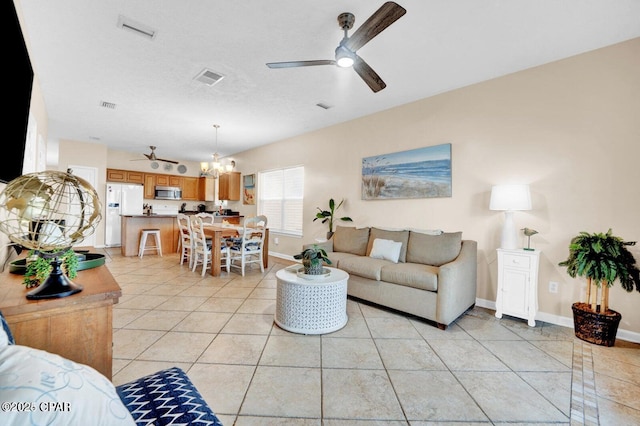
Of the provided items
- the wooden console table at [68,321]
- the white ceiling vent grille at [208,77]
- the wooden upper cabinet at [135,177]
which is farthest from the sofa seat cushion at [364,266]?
the wooden upper cabinet at [135,177]

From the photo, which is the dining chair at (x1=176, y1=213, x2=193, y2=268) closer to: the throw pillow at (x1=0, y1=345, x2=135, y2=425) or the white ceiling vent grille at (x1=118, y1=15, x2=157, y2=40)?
the white ceiling vent grille at (x1=118, y1=15, x2=157, y2=40)

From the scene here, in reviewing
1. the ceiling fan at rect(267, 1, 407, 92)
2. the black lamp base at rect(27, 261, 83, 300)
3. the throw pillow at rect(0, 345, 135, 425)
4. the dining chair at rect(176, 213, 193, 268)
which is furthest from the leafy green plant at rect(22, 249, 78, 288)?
the dining chair at rect(176, 213, 193, 268)

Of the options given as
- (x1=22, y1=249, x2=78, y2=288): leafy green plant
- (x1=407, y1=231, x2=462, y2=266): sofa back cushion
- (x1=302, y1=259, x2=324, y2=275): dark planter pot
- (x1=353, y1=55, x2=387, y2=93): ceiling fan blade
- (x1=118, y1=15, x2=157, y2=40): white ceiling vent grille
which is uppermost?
(x1=118, y1=15, x2=157, y2=40): white ceiling vent grille

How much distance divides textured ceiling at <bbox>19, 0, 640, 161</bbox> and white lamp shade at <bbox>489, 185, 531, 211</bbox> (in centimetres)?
135

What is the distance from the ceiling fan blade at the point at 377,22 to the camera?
5.68 ft

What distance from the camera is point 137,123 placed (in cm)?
503

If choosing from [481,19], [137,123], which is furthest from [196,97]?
[481,19]

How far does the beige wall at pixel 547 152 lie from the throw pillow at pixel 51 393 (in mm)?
3641

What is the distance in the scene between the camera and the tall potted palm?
2.28m

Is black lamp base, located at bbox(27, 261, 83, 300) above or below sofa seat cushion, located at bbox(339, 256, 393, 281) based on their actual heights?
above

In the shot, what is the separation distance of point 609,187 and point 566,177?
0.33 meters

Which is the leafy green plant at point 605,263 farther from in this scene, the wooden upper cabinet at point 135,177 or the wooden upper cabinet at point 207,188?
the wooden upper cabinet at point 135,177

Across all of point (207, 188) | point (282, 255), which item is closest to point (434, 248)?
point (282, 255)

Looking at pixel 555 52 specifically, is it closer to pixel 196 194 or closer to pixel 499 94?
pixel 499 94
